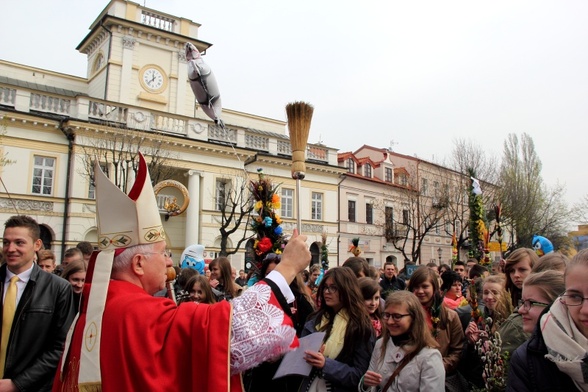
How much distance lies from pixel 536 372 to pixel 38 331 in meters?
3.49

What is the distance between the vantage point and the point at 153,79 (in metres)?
27.2

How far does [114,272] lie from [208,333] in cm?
74

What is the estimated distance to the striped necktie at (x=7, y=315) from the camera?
3486 millimetres

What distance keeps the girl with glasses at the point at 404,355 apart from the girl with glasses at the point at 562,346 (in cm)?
128

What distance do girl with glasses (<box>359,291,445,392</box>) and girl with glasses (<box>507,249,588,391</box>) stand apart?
1.28m

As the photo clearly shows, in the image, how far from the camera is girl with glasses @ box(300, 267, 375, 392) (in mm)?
3889

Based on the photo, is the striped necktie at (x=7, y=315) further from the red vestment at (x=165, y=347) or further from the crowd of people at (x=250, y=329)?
the red vestment at (x=165, y=347)

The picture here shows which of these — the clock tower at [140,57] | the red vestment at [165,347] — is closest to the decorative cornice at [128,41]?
the clock tower at [140,57]

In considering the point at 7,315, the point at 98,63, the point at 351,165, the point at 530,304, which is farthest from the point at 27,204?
the point at 530,304

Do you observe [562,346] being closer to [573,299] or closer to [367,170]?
[573,299]

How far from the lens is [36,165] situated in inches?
879

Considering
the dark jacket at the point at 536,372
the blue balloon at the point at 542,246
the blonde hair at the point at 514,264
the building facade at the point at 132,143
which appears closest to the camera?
the dark jacket at the point at 536,372

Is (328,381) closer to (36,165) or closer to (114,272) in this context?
(114,272)

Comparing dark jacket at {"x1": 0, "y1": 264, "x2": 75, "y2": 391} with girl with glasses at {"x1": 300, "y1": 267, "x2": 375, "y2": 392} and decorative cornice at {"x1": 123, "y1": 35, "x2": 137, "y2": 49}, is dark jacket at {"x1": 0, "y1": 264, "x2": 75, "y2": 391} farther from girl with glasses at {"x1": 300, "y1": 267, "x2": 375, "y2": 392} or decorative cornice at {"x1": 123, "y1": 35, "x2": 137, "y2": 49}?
decorative cornice at {"x1": 123, "y1": 35, "x2": 137, "y2": 49}
